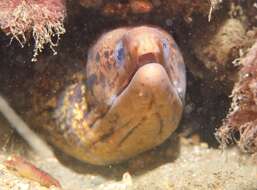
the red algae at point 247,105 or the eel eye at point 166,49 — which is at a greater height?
the eel eye at point 166,49

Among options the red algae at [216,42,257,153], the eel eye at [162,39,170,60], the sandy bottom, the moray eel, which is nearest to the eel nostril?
the moray eel

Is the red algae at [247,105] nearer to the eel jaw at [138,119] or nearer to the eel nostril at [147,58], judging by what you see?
the eel jaw at [138,119]

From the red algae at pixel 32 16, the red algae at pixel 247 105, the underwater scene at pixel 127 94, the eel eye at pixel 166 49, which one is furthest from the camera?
the eel eye at pixel 166 49

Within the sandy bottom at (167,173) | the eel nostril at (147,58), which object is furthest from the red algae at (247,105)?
the eel nostril at (147,58)

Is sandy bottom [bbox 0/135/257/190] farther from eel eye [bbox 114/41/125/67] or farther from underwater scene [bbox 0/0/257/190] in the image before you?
eel eye [bbox 114/41/125/67]

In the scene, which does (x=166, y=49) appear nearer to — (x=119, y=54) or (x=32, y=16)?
(x=119, y=54)

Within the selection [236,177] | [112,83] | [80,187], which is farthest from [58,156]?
[236,177]

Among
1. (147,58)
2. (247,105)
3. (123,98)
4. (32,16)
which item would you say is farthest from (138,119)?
(32,16)

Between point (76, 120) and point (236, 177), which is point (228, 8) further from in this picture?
point (76, 120)

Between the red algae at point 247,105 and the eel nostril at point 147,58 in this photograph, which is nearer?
the red algae at point 247,105
